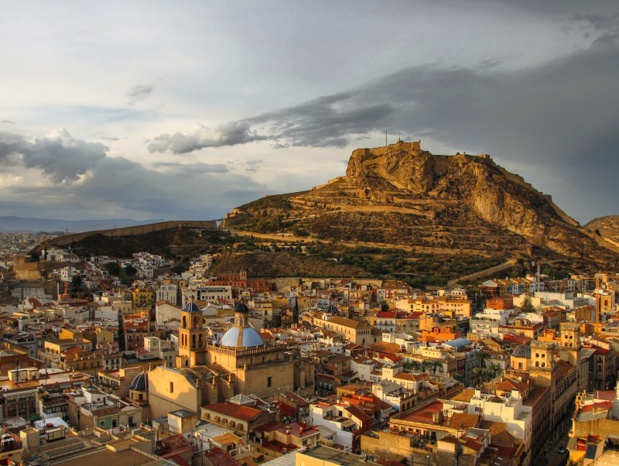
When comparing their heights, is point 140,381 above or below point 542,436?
above

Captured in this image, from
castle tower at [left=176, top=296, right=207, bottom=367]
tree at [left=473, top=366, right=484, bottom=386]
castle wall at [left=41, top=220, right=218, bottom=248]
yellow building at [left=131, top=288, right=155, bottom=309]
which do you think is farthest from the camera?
castle wall at [left=41, top=220, right=218, bottom=248]

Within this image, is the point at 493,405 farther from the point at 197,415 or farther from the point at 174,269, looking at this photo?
the point at 174,269

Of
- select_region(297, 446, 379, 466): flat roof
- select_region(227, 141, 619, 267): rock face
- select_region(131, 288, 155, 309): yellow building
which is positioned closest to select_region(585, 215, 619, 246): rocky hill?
select_region(227, 141, 619, 267): rock face

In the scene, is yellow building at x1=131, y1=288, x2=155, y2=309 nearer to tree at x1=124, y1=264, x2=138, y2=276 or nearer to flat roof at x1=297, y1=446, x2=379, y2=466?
tree at x1=124, y1=264, x2=138, y2=276

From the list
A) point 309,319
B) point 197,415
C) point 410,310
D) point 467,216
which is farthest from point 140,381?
point 467,216

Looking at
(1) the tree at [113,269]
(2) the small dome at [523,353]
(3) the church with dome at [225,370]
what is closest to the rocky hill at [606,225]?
(1) the tree at [113,269]

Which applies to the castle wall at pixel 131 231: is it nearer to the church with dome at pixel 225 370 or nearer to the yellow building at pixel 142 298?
the yellow building at pixel 142 298
